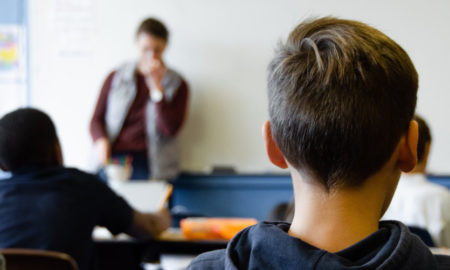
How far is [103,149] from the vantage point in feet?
11.5

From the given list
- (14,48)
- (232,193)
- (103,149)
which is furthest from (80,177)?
(14,48)

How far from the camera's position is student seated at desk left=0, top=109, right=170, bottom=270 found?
5.19 ft

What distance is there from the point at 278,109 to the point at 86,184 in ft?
3.59

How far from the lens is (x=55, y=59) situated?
13.4 ft

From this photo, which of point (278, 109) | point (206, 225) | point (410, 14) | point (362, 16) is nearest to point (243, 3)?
point (362, 16)

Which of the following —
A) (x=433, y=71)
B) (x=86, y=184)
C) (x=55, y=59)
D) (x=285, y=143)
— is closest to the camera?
(x=285, y=143)

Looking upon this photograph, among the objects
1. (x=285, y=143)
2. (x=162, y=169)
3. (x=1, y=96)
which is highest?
(x=285, y=143)

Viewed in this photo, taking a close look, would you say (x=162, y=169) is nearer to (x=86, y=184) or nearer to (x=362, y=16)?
(x=362, y=16)

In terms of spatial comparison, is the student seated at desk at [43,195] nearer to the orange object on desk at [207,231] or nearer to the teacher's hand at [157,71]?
the orange object on desk at [207,231]

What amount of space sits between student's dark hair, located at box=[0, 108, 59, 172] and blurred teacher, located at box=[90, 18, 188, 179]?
195 cm

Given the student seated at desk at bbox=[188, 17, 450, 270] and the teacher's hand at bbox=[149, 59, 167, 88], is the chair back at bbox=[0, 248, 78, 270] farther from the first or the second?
the teacher's hand at bbox=[149, 59, 167, 88]

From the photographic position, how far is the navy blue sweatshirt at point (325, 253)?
626mm

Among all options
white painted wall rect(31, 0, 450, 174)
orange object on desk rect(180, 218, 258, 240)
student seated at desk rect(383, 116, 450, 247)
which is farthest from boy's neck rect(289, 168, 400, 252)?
white painted wall rect(31, 0, 450, 174)

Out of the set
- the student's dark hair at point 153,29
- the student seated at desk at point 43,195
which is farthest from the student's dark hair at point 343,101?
the student's dark hair at point 153,29
